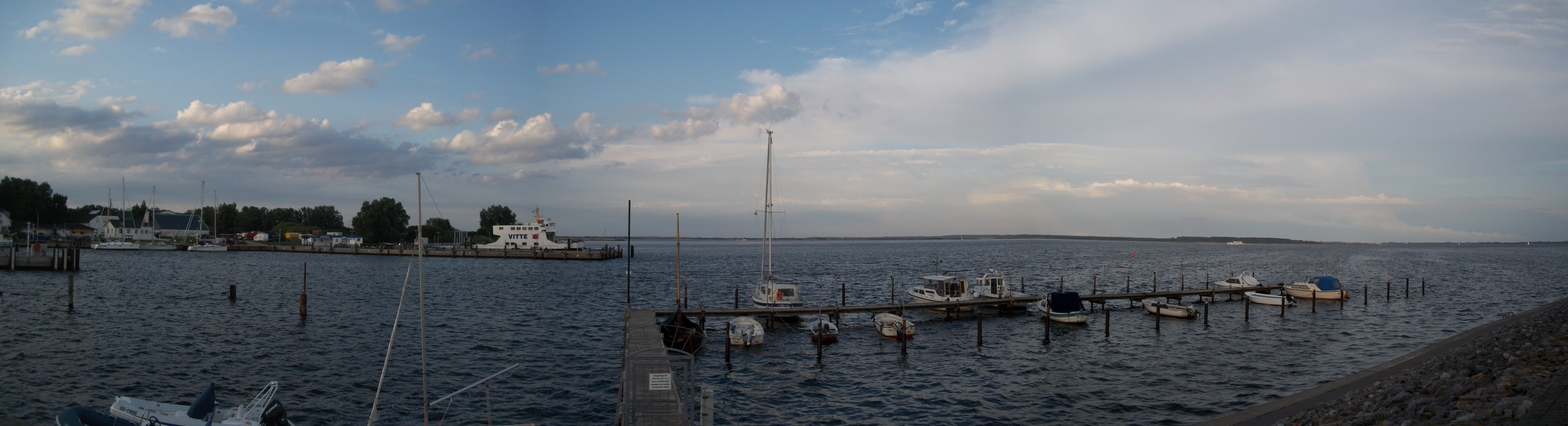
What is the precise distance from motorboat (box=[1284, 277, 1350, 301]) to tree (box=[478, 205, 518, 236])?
518 feet

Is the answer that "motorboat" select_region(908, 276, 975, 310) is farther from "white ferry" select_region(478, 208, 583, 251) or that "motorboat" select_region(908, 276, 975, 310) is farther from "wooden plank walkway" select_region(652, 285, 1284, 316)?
"white ferry" select_region(478, 208, 583, 251)

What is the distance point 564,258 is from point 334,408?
3593 inches

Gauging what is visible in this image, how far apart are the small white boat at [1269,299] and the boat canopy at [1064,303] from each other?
1690 centimetres

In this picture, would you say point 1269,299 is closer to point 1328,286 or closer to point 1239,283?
point 1239,283

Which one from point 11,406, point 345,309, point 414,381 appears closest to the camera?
point 11,406

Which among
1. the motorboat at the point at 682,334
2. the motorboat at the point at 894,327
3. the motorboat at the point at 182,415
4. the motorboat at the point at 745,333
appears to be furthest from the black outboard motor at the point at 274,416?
the motorboat at the point at 894,327

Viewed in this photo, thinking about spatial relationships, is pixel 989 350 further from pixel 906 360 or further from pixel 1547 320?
pixel 1547 320

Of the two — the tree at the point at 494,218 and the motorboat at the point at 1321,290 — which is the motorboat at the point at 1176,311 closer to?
the motorboat at the point at 1321,290

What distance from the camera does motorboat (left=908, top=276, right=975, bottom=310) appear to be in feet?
138

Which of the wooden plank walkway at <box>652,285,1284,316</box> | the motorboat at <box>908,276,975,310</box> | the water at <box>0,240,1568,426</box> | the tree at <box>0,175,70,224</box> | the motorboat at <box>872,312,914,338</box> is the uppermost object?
the tree at <box>0,175,70,224</box>

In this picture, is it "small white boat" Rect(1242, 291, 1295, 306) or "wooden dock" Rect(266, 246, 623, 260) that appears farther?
"wooden dock" Rect(266, 246, 623, 260)

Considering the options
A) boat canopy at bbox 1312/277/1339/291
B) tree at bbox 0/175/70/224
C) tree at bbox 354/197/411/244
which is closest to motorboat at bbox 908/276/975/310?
boat canopy at bbox 1312/277/1339/291

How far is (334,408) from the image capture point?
2086cm

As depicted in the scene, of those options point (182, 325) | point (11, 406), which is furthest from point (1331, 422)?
point (182, 325)
